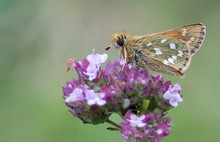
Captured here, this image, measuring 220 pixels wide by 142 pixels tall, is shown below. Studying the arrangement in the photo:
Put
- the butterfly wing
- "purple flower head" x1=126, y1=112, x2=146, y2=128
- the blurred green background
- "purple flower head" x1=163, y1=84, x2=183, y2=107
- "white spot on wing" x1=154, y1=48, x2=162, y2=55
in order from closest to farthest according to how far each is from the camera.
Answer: "purple flower head" x1=126, y1=112, x2=146, y2=128, "purple flower head" x1=163, y1=84, x2=183, y2=107, the butterfly wing, "white spot on wing" x1=154, y1=48, x2=162, y2=55, the blurred green background

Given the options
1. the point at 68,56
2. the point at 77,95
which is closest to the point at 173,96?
the point at 77,95

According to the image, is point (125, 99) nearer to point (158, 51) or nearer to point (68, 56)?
point (158, 51)

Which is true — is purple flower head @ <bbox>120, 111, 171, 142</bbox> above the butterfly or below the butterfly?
below

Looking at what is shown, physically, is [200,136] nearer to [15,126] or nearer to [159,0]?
[15,126]

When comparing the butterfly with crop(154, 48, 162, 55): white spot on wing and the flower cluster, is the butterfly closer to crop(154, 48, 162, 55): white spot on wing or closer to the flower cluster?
crop(154, 48, 162, 55): white spot on wing

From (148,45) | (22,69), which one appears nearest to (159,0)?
(22,69)

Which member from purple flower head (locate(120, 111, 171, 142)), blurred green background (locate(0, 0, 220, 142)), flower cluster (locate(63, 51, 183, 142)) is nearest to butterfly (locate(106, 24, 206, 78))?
flower cluster (locate(63, 51, 183, 142))

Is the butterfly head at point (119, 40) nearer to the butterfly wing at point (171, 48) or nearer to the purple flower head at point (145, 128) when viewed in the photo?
the butterfly wing at point (171, 48)
